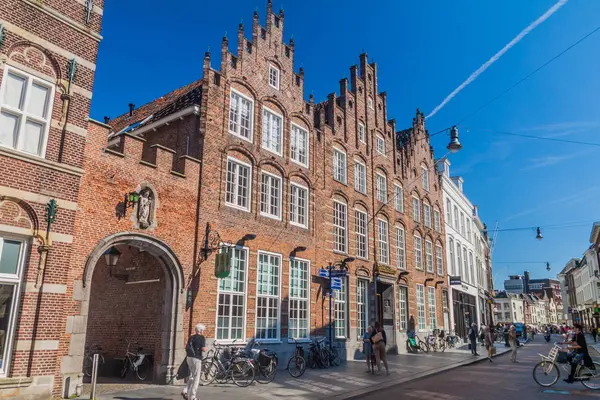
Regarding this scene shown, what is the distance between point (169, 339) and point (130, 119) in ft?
40.0

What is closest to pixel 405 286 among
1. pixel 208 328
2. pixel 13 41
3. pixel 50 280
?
pixel 208 328

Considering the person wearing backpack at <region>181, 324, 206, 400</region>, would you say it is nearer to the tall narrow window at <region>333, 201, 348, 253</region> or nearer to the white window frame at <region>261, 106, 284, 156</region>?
the white window frame at <region>261, 106, 284, 156</region>

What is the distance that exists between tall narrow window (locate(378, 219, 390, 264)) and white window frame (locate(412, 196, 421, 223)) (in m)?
4.48

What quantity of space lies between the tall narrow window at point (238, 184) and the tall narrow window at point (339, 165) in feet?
20.2

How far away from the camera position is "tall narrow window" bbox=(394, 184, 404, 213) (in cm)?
2718

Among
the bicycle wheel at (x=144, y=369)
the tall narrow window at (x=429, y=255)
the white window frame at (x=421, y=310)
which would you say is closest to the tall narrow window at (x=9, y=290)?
the bicycle wheel at (x=144, y=369)

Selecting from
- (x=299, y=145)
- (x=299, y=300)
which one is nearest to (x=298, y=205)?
(x=299, y=145)

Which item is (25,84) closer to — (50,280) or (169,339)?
(50,280)

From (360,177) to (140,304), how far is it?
13569 mm

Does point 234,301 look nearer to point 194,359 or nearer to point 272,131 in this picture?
point 194,359

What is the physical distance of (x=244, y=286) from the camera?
15477mm

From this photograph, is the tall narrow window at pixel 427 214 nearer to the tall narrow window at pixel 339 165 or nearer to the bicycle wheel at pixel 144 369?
the tall narrow window at pixel 339 165

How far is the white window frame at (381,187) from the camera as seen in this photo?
25.3 metres

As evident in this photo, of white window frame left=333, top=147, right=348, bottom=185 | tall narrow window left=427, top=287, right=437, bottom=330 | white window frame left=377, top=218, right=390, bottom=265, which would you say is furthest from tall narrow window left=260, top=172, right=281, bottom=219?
tall narrow window left=427, top=287, right=437, bottom=330
